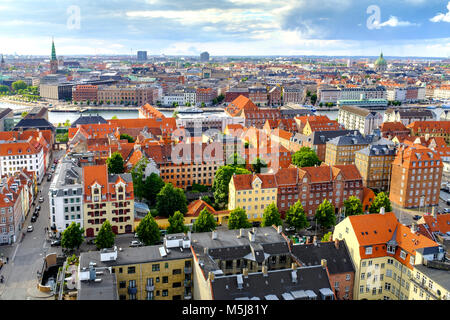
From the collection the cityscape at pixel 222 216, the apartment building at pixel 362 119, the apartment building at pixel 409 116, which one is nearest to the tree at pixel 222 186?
the cityscape at pixel 222 216

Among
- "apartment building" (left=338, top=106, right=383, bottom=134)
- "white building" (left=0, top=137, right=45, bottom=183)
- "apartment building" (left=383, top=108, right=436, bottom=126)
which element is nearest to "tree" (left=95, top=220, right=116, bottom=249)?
"white building" (left=0, top=137, right=45, bottom=183)

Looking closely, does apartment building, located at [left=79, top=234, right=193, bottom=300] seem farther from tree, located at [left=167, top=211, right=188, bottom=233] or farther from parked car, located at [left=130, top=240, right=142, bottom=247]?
parked car, located at [left=130, top=240, right=142, bottom=247]

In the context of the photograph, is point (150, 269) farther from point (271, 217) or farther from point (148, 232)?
point (271, 217)

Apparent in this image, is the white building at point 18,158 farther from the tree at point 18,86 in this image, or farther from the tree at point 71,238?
the tree at point 18,86
